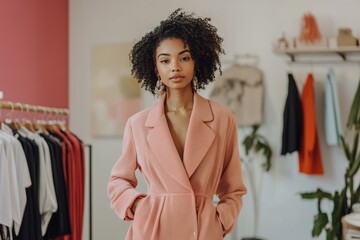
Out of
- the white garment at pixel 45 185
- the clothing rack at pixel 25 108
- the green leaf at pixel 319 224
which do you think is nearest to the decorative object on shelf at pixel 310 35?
the green leaf at pixel 319 224

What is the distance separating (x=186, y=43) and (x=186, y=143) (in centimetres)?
27

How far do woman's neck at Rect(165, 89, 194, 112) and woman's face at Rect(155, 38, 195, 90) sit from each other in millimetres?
34

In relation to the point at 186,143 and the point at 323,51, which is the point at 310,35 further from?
the point at 186,143

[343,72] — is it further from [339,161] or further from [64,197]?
[64,197]

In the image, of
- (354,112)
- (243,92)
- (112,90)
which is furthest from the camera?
(112,90)

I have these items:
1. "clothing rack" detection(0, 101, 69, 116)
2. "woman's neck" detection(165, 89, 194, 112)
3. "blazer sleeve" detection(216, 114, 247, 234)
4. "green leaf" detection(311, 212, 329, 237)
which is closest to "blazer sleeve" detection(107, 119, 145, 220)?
"woman's neck" detection(165, 89, 194, 112)

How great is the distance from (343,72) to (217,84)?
93 cm

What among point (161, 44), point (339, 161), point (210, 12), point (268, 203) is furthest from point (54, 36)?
point (161, 44)

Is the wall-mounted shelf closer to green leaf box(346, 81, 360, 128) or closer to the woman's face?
green leaf box(346, 81, 360, 128)

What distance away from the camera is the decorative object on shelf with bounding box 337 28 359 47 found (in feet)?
11.2

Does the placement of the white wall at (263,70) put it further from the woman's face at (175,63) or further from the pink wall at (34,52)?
the woman's face at (175,63)

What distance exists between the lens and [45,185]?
100 inches

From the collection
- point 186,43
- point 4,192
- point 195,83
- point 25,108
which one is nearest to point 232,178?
point 195,83

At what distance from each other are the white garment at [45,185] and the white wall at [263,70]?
137 centimetres
